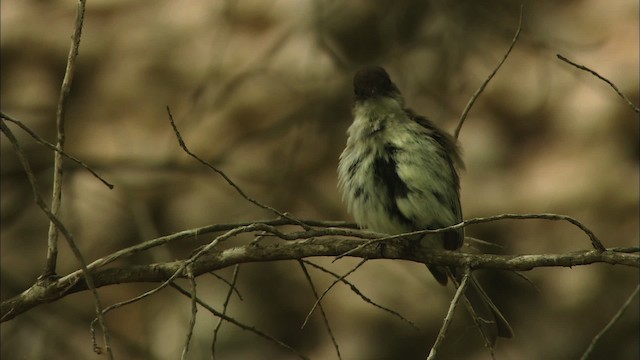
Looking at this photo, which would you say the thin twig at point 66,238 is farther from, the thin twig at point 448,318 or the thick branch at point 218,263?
the thin twig at point 448,318

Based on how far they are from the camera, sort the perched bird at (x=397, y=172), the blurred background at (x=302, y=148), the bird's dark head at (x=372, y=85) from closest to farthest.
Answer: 1. the perched bird at (x=397, y=172)
2. the bird's dark head at (x=372, y=85)
3. the blurred background at (x=302, y=148)

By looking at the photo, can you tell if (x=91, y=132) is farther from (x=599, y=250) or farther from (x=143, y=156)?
(x=599, y=250)

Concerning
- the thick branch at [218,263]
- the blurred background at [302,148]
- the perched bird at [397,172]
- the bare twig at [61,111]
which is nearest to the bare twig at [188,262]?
the thick branch at [218,263]

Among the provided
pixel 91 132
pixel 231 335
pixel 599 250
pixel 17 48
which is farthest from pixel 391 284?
pixel 599 250

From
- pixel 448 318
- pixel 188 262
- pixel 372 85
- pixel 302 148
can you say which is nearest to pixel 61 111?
pixel 188 262

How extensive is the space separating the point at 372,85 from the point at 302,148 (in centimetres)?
306

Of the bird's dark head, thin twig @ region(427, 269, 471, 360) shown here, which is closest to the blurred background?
the bird's dark head

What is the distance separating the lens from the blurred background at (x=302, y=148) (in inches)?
251

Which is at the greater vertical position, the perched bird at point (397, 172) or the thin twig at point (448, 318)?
the perched bird at point (397, 172)

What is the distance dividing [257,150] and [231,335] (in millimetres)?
1362

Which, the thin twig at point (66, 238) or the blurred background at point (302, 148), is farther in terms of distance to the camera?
the blurred background at point (302, 148)

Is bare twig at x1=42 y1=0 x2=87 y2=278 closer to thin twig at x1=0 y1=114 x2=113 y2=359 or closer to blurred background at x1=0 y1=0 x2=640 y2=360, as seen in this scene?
thin twig at x1=0 y1=114 x2=113 y2=359

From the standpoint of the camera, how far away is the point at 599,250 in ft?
8.43

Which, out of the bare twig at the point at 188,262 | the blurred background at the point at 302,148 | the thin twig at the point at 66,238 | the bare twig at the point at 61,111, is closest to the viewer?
the thin twig at the point at 66,238
